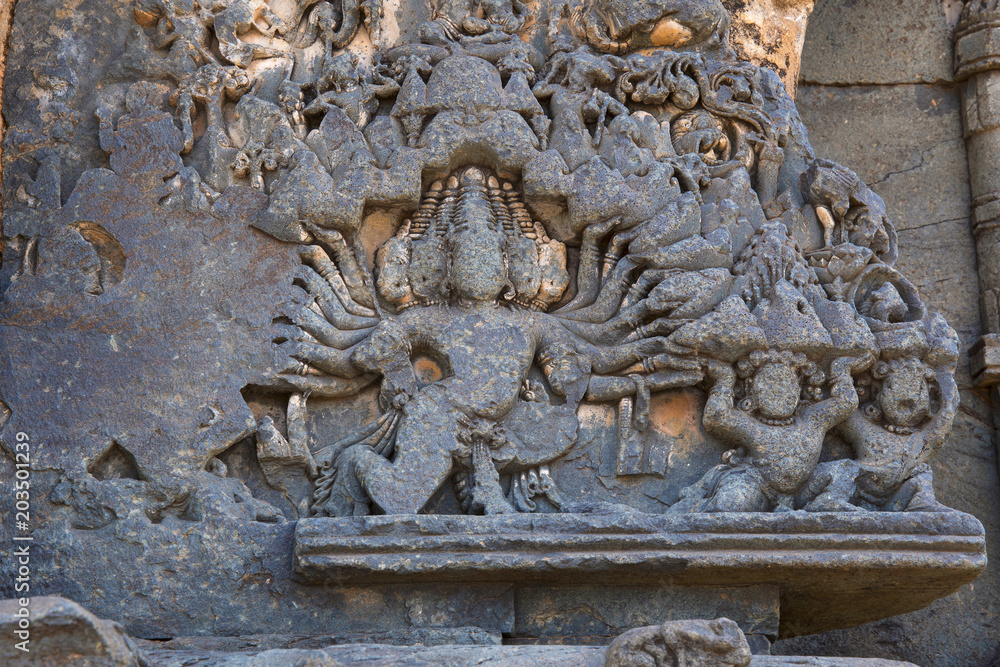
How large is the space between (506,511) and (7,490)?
5.24 ft

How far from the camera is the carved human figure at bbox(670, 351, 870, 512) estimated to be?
4.13 m

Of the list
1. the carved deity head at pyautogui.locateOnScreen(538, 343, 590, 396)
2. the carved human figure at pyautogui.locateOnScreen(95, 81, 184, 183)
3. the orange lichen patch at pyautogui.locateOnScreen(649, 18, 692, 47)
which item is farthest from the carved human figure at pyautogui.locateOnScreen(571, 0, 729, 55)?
the carved human figure at pyautogui.locateOnScreen(95, 81, 184, 183)

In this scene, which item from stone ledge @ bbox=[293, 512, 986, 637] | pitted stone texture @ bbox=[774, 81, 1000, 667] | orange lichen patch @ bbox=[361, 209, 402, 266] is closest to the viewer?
stone ledge @ bbox=[293, 512, 986, 637]

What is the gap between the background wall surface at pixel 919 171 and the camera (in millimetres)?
4938

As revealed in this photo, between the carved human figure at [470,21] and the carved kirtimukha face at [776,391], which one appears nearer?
the carved kirtimukha face at [776,391]

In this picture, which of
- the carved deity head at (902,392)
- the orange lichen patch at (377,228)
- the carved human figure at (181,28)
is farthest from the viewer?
the carved human figure at (181,28)

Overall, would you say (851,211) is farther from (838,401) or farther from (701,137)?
(838,401)

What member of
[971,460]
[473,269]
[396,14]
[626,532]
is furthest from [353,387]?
[971,460]

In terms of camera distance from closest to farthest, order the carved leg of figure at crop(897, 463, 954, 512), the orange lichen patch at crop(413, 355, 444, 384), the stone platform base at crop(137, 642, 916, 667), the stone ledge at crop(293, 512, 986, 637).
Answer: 1. the stone platform base at crop(137, 642, 916, 667)
2. the stone ledge at crop(293, 512, 986, 637)
3. the carved leg of figure at crop(897, 463, 954, 512)
4. the orange lichen patch at crop(413, 355, 444, 384)

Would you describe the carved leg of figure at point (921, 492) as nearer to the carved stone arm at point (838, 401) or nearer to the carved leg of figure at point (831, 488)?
the carved leg of figure at point (831, 488)

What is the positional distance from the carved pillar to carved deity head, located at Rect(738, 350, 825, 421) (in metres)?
1.29

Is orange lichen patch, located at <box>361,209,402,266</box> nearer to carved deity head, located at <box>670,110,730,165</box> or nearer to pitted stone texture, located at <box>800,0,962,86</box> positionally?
carved deity head, located at <box>670,110,730,165</box>

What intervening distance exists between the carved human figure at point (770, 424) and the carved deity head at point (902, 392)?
0.10m

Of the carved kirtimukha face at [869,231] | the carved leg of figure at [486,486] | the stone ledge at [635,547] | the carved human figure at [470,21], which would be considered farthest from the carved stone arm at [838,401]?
the carved human figure at [470,21]
